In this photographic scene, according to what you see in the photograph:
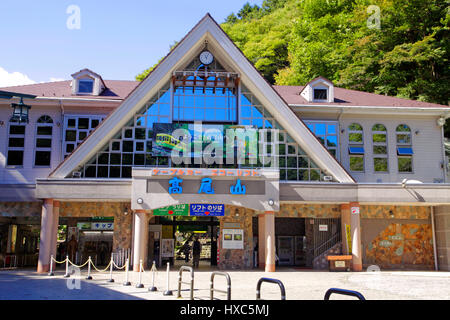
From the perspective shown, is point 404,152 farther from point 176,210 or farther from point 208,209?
point 176,210

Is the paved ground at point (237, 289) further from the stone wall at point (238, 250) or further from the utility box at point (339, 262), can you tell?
the stone wall at point (238, 250)

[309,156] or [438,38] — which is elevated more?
[438,38]

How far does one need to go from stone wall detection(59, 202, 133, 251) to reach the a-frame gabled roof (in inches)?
114

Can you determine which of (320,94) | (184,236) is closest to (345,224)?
(320,94)

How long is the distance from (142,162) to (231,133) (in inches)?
198

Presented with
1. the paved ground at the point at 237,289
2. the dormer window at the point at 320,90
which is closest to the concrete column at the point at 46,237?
the paved ground at the point at 237,289

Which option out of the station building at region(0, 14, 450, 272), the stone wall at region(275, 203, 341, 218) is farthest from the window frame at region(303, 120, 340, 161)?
the stone wall at region(275, 203, 341, 218)

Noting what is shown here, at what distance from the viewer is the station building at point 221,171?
21.5 meters

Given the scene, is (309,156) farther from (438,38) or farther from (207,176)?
(438,38)

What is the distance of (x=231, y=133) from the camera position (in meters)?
23.3

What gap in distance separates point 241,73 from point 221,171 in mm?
5827

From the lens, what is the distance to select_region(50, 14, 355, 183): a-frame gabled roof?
868 inches

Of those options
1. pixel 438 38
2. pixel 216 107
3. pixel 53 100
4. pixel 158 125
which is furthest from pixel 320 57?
pixel 53 100

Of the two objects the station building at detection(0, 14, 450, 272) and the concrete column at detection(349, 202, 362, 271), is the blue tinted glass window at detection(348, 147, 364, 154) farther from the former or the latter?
the concrete column at detection(349, 202, 362, 271)
